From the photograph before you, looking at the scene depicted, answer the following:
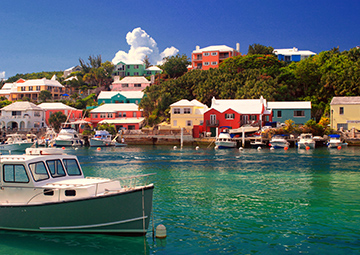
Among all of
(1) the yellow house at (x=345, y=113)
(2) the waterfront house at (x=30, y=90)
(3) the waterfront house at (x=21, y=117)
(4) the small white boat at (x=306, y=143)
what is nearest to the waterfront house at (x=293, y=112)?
(1) the yellow house at (x=345, y=113)

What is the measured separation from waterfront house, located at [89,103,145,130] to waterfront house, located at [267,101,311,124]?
3267 cm

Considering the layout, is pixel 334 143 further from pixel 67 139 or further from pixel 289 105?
pixel 67 139

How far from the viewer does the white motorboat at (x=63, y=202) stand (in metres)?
13.6

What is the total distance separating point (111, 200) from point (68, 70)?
15602 centimetres

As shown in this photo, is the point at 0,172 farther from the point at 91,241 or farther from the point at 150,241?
the point at 150,241

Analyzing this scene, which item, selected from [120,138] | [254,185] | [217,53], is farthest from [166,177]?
[217,53]

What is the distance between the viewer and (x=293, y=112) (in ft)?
247

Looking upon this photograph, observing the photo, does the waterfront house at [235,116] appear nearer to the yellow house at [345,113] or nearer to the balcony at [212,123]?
the balcony at [212,123]

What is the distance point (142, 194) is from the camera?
1355cm

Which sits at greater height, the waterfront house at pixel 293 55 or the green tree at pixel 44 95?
the waterfront house at pixel 293 55

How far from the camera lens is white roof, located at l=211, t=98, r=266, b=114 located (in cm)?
7406

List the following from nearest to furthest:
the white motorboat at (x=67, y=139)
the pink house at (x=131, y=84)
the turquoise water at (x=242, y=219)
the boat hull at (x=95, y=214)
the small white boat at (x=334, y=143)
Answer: the turquoise water at (x=242, y=219)
the boat hull at (x=95, y=214)
the small white boat at (x=334, y=143)
the white motorboat at (x=67, y=139)
the pink house at (x=131, y=84)

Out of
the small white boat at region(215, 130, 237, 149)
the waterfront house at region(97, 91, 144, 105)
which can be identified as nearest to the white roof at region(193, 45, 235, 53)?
the waterfront house at region(97, 91, 144, 105)

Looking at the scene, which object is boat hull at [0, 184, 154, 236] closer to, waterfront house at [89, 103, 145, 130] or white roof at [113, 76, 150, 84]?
waterfront house at [89, 103, 145, 130]
